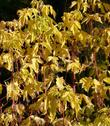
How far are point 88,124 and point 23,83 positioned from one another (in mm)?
505

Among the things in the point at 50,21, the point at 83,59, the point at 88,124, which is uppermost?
the point at 50,21

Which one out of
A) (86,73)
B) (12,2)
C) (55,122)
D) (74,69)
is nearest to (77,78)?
(86,73)

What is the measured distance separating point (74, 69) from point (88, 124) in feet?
1.16

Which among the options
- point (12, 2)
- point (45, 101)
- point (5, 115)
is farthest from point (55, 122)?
point (12, 2)

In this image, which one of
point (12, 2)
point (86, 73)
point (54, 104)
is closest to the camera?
point (54, 104)

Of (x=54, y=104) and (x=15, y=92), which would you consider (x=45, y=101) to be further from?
(x=15, y=92)

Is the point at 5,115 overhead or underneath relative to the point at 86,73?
underneath

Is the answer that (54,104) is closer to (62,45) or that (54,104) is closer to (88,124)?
(88,124)

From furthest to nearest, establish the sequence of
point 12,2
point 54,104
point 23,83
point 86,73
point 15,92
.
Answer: point 12,2, point 86,73, point 23,83, point 15,92, point 54,104

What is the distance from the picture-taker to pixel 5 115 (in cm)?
241

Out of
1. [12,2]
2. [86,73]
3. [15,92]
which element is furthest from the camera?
[12,2]

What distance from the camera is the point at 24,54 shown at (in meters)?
2.57

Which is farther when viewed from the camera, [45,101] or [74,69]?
[74,69]

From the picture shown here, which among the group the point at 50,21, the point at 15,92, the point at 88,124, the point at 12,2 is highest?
the point at 12,2
